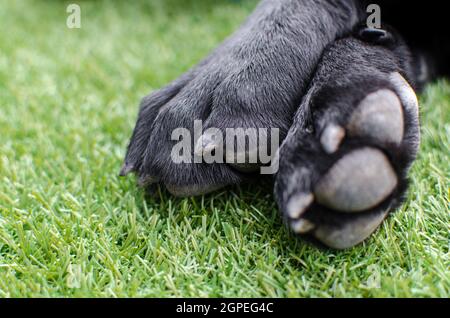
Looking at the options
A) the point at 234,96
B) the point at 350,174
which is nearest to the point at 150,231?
the point at 234,96

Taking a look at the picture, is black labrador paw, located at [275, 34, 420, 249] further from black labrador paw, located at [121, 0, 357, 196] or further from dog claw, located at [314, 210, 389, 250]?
black labrador paw, located at [121, 0, 357, 196]

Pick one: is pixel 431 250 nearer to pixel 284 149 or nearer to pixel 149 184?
pixel 284 149

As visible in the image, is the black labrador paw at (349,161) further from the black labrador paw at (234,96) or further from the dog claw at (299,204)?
the black labrador paw at (234,96)

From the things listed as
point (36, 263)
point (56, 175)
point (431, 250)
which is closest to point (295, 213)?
point (431, 250)

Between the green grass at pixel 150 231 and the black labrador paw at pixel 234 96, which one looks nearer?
the green grass at pixel 150 231

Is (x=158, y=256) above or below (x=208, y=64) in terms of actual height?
below

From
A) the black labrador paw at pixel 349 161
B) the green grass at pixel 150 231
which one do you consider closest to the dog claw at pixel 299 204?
the black labrador paw at pixel 349 161

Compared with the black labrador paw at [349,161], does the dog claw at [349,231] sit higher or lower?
lower

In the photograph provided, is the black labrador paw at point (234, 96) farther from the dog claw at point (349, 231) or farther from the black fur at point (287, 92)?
the dog claw at point (349, 231)
